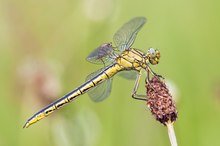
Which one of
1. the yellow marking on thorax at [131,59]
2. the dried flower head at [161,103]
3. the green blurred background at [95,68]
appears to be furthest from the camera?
the green blurred background at [95,68]

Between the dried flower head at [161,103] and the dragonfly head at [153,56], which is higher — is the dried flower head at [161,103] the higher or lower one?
the lower one

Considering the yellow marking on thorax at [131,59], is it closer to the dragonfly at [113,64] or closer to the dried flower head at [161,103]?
the dragonfly at [113,64]

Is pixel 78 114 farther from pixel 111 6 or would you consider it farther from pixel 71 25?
Result: pixel 71 25

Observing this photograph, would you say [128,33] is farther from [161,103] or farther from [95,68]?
[95,68]

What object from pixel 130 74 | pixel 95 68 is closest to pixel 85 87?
pixel 130 74

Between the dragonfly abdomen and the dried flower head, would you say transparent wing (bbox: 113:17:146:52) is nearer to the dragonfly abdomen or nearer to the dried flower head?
the dragonfly abdomen

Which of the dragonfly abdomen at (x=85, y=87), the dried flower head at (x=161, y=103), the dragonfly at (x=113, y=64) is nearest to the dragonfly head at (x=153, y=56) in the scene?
the dragonfly at (x=113, y=64)

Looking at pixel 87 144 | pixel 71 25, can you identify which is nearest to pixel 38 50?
pixel 71 25
